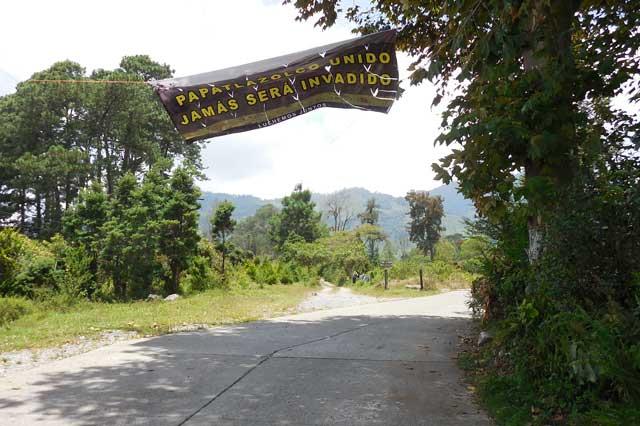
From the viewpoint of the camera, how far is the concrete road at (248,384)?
4.47 meters

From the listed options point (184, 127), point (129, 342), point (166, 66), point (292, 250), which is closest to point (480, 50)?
point (184, 127)

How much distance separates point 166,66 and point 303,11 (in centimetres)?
4230

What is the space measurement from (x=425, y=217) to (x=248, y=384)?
250 ft

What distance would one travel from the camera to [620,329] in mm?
3773

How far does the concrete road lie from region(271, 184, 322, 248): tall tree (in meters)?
52.3

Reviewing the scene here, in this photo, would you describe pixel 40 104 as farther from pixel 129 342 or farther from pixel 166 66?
pixel 129 342

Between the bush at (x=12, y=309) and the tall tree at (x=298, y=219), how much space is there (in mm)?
47505

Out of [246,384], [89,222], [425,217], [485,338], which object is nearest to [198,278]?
[89,222]

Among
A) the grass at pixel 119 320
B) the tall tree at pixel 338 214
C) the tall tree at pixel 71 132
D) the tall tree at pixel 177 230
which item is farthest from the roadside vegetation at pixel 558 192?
the tall tree at pixel 338 214

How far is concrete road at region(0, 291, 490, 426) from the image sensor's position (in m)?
4.47

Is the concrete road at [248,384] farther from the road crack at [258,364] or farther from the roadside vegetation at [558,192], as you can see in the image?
the roadside vegetation at [558,192]

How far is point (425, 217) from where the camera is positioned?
3142 inches

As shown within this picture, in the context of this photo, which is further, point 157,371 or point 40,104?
point 40,104

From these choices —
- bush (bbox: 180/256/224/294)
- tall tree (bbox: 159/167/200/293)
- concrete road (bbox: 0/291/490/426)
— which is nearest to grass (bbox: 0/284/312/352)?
concrete road (bbox: 0/291/490/426)
